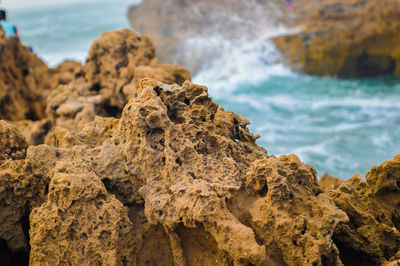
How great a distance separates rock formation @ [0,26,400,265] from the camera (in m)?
2.31

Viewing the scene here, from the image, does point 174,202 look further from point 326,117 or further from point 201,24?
point 201,24

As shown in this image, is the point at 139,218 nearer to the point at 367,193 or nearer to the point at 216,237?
the point at 216,237

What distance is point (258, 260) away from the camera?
2072 millimetres

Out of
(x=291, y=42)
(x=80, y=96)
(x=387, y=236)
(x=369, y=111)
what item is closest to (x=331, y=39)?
(x=291, y=42)

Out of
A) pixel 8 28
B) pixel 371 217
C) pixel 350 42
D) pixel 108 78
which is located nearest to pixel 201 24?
pixel 350 42

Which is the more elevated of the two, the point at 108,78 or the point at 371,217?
the point at 108,78

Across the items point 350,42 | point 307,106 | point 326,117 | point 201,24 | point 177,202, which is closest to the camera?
point 177,202

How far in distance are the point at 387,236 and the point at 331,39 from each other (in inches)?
467

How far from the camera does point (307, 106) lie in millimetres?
11891

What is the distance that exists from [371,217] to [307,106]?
9.39 metres

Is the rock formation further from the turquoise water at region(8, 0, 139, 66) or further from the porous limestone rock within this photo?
the turquoise water at region(8, 0, 139, 66)

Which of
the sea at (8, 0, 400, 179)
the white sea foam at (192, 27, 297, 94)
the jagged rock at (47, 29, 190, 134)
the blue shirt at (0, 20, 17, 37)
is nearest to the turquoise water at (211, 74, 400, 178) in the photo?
the sea at (8, 0, 400, 179)

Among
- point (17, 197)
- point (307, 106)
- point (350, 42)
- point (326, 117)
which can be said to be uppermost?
point (350, 42)

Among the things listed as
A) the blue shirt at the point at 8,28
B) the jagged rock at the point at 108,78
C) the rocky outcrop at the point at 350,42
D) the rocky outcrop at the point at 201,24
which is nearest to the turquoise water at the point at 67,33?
the rocky outcrop at the point at 201,24
